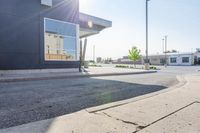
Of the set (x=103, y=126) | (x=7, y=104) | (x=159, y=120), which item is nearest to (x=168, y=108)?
(x=159, y=120)

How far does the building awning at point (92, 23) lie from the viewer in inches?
844

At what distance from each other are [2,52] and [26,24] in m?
2.83

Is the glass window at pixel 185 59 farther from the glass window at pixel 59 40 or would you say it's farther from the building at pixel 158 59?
the glass window at pixel 59 40

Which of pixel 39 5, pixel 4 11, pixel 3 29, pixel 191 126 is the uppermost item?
pixel 39 5

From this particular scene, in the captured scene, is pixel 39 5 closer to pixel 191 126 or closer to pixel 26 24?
pixel 26 24

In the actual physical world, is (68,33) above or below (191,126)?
above

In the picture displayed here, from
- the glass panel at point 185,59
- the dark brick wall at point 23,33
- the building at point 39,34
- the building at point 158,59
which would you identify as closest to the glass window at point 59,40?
the building at point 39,34

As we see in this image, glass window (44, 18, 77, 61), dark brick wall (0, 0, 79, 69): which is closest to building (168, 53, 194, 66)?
glass window (44, 18, 77, 61)

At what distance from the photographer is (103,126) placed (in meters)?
4.03

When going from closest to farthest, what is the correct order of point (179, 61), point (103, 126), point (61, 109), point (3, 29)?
point (103, 126) → point (61, 109) → point (3, 29) → point (179, 61)

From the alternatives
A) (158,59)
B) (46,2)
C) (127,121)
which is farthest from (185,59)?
(127,121)

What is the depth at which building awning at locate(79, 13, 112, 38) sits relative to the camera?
2142 cm

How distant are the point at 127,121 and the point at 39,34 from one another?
1357 cm

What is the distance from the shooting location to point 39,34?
1609 cm
